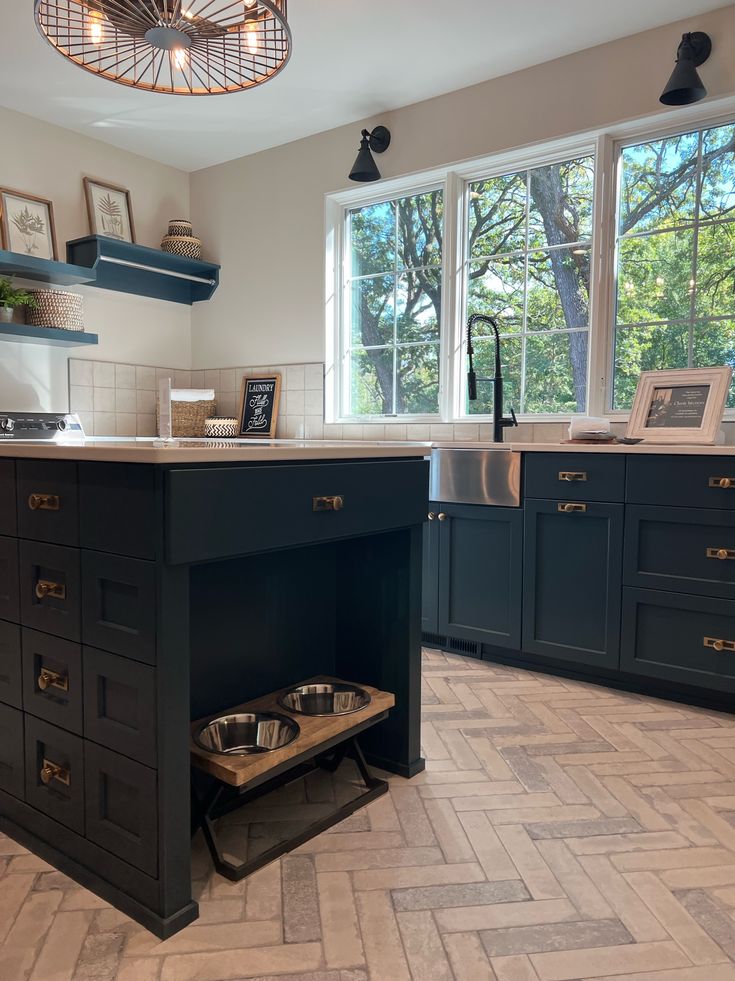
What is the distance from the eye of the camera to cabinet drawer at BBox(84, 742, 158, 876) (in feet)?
4.55

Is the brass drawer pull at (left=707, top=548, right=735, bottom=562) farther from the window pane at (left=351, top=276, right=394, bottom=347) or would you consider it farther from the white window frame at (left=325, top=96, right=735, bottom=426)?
the window pane at (left=351, top=276, right=394, bottom=347)

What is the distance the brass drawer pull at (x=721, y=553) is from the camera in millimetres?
2511

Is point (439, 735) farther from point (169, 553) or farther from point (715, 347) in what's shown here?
point (715, 347)

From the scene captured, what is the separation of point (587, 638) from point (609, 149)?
2.21 metres

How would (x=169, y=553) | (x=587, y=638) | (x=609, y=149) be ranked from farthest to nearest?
(x=609, y=149), (x=587, y=638), (x=169, y=553)

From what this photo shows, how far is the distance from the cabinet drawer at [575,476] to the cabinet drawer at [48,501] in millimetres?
1964

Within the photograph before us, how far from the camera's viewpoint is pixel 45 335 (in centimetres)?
373

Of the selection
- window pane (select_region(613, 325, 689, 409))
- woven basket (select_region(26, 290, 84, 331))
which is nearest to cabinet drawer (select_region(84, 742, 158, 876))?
window pane (select_region(613, 325, 689, 409))

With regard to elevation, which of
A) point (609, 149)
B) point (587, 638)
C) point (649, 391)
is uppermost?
point (609, 149)

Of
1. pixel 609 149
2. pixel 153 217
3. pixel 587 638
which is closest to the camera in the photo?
pixel 587 638

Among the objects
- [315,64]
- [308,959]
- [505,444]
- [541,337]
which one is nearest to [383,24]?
[315,64]

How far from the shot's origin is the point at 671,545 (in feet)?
8.67

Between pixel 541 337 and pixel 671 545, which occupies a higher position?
pixel 541 337

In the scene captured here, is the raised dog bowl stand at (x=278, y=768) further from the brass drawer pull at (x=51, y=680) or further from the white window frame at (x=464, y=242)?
the white window frame at (x=464, y=242)
